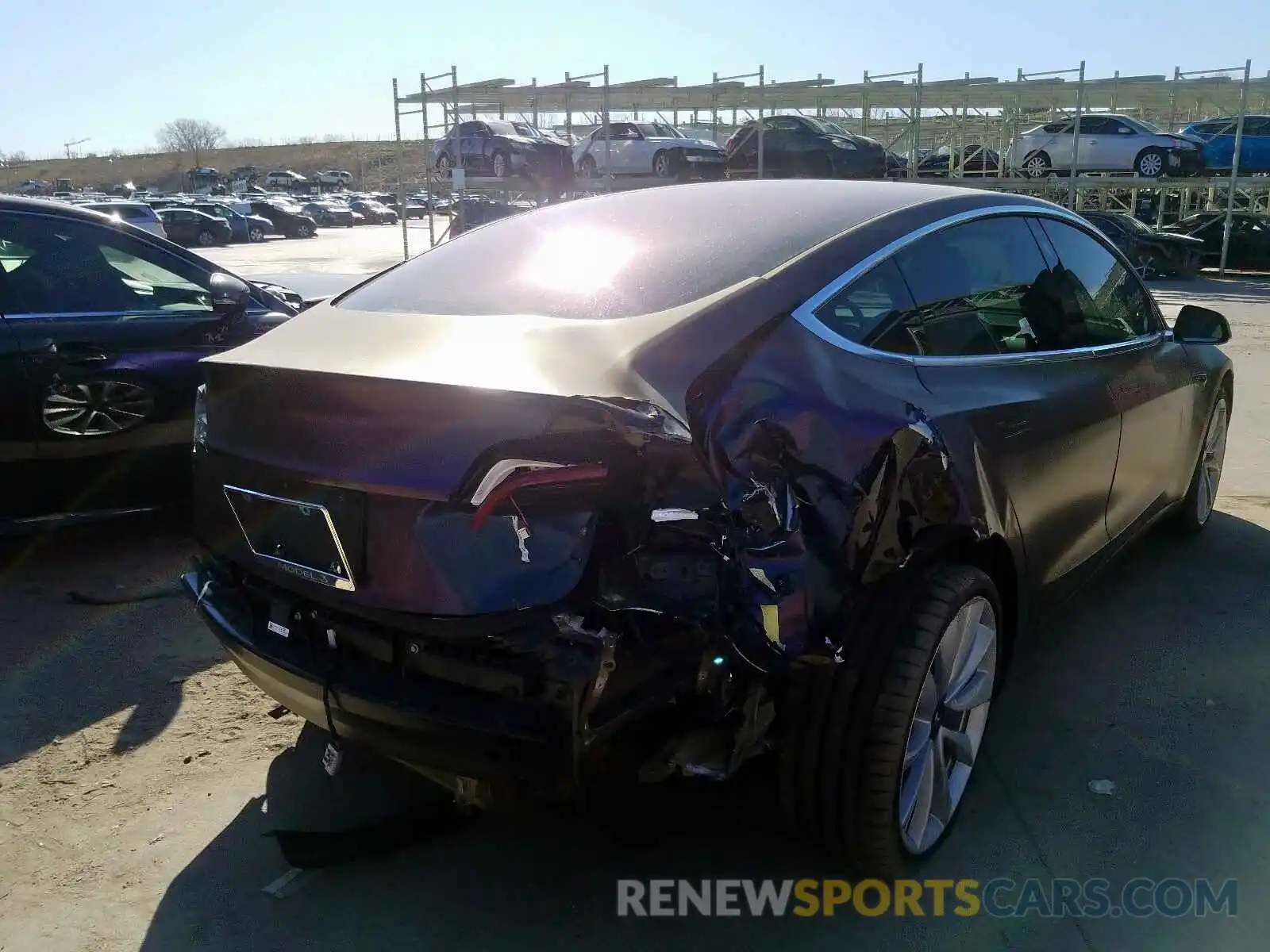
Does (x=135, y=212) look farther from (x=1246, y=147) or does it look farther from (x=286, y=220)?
(x=1246, y=147)

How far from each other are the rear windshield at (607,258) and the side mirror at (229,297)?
1.75m

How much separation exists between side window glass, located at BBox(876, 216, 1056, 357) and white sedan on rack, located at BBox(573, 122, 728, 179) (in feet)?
66.2

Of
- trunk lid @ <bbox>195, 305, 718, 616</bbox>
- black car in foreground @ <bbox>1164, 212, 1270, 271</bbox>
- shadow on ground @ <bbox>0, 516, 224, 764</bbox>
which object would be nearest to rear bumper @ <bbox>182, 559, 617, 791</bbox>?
trunk lid @ <bbox>195, 305, 718, 616</bbox>

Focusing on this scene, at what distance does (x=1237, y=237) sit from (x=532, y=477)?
24.6 m

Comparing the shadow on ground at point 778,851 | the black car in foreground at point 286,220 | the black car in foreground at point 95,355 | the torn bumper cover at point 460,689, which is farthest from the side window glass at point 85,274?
the black car in foreground at point 286,220

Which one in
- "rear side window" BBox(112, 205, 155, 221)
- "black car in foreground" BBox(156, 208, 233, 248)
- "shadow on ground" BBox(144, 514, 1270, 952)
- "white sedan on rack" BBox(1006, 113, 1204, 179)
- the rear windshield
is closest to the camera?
"shadow on ground" BBox(144, 514, 1270, 952)

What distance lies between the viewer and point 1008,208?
3.24 metres

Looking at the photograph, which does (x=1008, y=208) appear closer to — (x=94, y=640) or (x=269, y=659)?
(x=269, y=659)

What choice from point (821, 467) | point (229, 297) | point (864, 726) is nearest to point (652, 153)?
point (229, 297)

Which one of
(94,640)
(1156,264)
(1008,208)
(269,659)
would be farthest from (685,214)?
(1156,264)

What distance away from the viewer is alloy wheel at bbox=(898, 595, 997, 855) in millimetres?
2414

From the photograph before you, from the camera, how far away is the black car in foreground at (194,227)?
3583cm

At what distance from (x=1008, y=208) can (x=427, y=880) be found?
2650 millimetres

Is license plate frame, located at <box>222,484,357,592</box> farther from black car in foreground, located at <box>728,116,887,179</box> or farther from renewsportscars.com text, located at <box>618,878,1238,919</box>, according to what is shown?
black car in foreground, located at <box>728,116,887,179</box>
